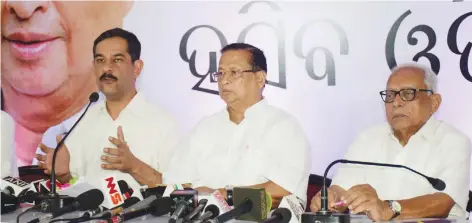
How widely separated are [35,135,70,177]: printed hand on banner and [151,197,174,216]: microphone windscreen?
4.29 ft

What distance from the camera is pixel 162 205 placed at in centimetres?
304

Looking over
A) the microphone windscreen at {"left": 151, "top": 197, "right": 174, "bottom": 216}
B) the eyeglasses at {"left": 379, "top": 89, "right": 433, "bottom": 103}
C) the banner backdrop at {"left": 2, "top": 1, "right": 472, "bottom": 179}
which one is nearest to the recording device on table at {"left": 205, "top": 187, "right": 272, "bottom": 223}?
the microphone windscreen at {"left": 151, "top": 197, "right": 174, "bottom": 216}

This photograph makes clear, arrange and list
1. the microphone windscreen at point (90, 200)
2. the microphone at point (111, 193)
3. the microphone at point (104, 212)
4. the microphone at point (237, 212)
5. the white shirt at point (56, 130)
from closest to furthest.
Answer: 1. the microphone at point (237, 212)
2. the microphone at point (104, 212)
3. the microphone windscreen at point (90, 200)
4. the microphone at point (111, 193)
5. the white shirt at point (56, 130)

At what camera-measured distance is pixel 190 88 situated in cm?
401

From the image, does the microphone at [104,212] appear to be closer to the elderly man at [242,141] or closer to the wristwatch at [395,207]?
the elderly man at [242,141]

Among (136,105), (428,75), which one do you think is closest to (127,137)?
(136,105)

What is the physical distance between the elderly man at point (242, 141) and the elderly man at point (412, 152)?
0.34m

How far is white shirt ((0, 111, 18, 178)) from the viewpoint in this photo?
13.9 feet

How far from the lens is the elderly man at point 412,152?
3250 millimetres

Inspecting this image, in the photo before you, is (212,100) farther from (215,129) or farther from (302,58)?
(302,58)

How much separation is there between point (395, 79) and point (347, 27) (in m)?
0.45

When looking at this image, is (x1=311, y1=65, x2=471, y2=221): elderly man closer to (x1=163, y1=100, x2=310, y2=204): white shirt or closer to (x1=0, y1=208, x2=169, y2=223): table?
(x1=163, y1=100, x2=310, y2=204): white shirt

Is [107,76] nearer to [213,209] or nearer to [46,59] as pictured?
[46,59]

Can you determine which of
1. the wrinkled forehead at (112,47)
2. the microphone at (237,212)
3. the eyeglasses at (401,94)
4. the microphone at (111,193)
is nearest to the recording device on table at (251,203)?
the microphone at (237,212)
